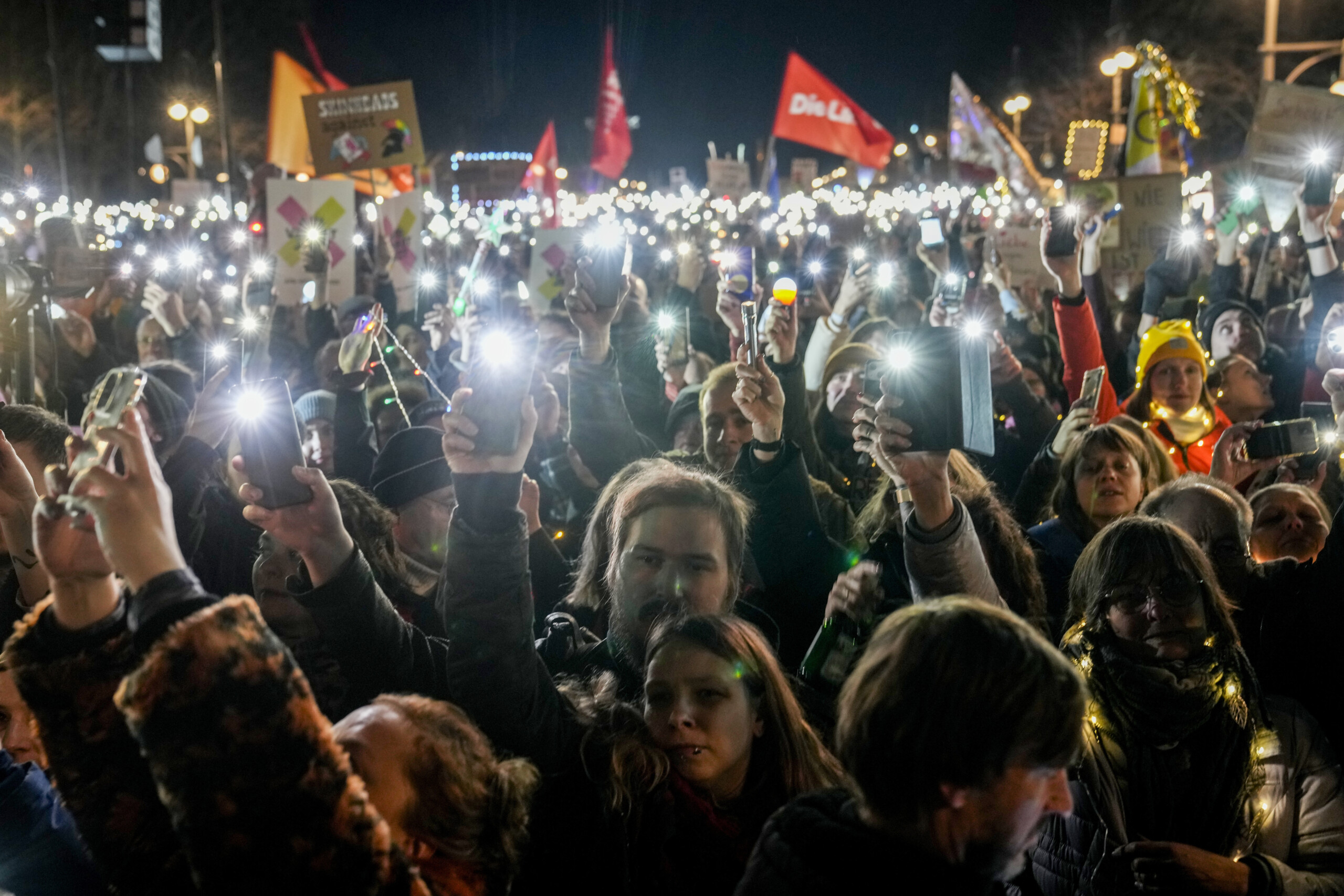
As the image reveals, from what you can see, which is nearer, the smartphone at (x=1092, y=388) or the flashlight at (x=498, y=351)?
the flashlight at (x=498, y=351)

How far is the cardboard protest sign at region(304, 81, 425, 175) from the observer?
491 inches

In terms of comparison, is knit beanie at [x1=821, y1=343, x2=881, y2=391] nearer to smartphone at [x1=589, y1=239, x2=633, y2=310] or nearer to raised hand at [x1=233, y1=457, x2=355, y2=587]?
smartphone at [x1=589, y1=239, x2=633, y2=310]

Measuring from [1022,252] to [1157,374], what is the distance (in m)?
4.35

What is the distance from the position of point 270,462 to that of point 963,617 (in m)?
1.44

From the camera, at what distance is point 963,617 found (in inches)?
77.0

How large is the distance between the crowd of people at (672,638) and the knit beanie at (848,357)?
0.02 m

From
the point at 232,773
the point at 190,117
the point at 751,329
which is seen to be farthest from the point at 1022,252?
the point at 190,117

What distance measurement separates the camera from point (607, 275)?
15.0 feet

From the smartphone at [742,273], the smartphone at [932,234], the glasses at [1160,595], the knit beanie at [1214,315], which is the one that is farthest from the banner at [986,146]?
the glasses at [1160,595]

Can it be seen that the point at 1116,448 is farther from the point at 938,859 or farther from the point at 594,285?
the point at 938,859

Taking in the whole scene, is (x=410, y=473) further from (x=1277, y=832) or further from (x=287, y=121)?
(x=287, y=121)

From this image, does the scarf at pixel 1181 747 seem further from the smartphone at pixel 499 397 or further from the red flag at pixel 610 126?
the red flag at pixel 610 126

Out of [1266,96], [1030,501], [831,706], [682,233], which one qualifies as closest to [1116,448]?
[1030,501]

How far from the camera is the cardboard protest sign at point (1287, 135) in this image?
8734 mm
